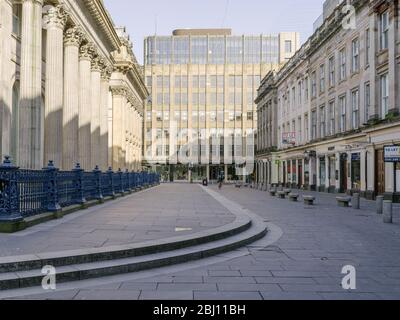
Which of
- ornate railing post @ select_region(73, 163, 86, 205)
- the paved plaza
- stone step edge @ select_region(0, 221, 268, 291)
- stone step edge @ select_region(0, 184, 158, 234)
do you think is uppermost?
ornate railing post @ select_region(73, 163, 86, 205)

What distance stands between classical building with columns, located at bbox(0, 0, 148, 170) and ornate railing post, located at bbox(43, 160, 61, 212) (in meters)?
7.04

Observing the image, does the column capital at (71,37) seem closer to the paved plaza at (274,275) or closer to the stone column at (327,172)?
the paved plaza at (274,275)

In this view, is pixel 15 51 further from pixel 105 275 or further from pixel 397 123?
pixel 397 123

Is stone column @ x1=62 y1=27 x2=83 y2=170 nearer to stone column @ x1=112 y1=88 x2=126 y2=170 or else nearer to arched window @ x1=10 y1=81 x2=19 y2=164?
arched window @ x1=10 y1=81 x2=19 y2=164

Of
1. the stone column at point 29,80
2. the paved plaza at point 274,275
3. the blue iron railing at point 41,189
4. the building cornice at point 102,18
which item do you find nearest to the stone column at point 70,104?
the building cornice at point 102,18

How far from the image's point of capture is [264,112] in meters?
68.8

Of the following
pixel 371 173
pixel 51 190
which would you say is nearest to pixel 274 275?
pixel 51 190

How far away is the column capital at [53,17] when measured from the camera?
72.7ft

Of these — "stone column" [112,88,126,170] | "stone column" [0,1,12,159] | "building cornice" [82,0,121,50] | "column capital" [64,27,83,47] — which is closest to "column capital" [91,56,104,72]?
"building cornice" [82,0,121,50]

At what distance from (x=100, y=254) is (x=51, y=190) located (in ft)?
20.5

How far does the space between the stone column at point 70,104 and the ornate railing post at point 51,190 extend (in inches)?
458

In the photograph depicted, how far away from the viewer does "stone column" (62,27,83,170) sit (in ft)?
81.1
